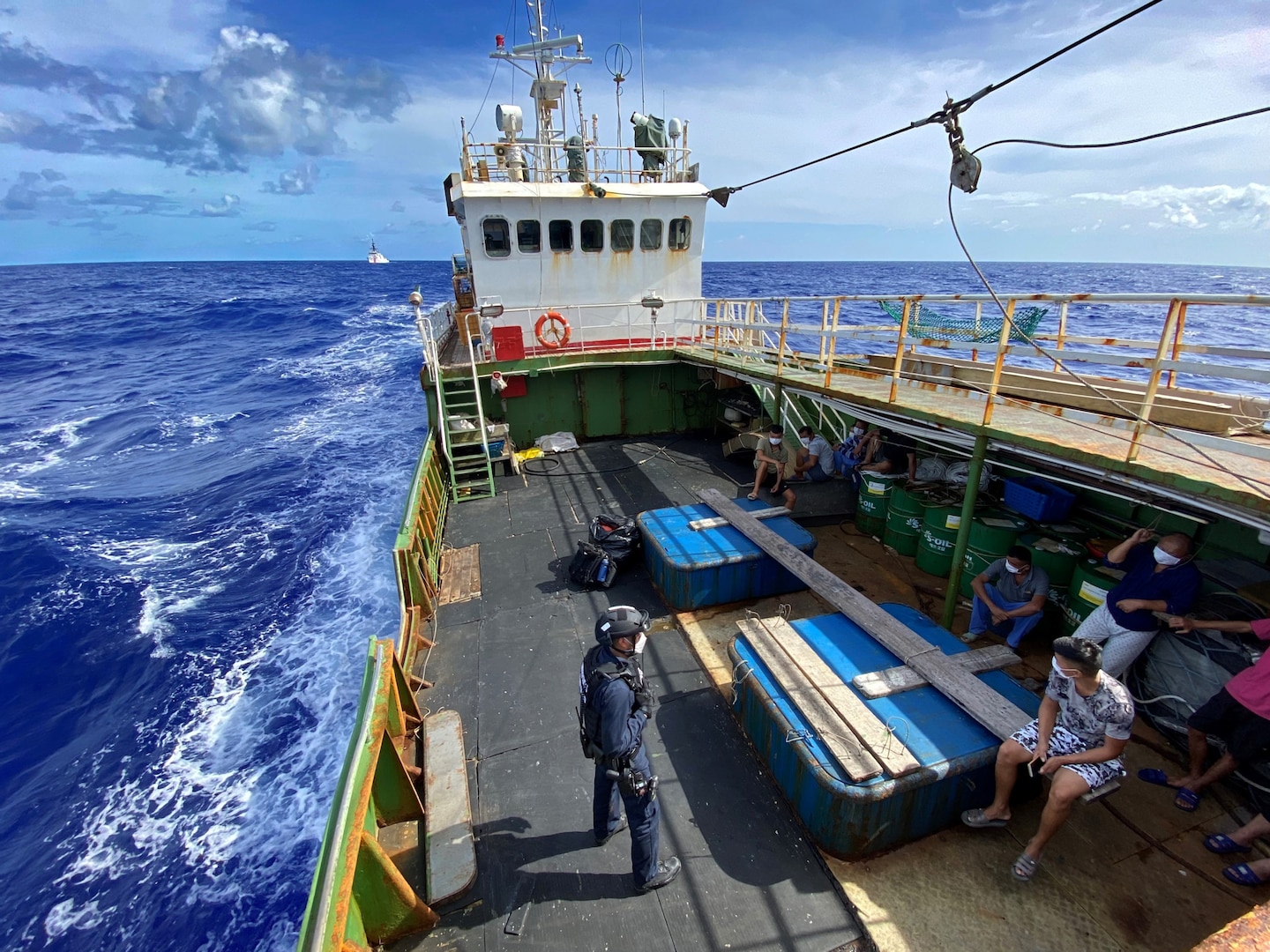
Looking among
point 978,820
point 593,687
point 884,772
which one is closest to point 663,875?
point 593,687

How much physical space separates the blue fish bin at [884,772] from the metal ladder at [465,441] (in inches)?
276

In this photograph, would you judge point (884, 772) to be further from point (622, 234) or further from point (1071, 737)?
point (622, 234)

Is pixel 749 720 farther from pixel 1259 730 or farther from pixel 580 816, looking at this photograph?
pixel 1259 730

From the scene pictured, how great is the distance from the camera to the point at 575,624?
6590mm

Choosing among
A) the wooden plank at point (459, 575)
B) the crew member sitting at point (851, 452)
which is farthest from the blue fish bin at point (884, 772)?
the crew member sitting at point (851, 452)

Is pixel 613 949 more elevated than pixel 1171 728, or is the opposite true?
pixel 1171 728

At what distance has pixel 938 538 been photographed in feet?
23.0

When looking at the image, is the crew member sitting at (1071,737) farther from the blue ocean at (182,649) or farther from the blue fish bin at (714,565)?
the blue ocean at (182,649)

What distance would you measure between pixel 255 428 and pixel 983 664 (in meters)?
24.8

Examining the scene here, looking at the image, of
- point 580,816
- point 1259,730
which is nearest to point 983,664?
point 1259,730

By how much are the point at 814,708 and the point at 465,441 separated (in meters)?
8.31

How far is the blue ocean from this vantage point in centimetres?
586

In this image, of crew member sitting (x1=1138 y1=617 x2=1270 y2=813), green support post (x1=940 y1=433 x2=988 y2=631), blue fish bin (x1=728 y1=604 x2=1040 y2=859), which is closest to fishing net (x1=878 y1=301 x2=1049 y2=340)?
green support post (x1=940 y1=433 x2=988 y2=631)

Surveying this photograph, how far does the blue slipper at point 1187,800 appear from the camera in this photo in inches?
159
